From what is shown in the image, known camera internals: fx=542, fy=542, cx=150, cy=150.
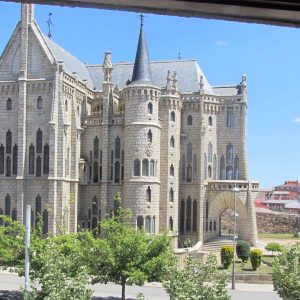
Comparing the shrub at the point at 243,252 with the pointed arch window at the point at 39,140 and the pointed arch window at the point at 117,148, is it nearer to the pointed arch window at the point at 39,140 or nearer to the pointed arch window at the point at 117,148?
the pointed arch window at the point at 117,148

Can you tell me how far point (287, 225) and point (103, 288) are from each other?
1945 inches

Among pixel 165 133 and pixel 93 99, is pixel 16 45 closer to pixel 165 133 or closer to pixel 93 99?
pixel 93 99

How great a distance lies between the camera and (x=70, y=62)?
170 ft

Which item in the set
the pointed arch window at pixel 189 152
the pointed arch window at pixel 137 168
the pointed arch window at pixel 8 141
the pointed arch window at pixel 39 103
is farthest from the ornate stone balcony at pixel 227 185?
the pointed arch window at pixel 8 141

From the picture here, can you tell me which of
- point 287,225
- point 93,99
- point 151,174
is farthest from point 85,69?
point 287,225

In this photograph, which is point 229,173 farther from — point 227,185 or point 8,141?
point 8,141

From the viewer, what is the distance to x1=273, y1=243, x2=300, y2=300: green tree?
20281 mm

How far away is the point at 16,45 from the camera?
45125 mm

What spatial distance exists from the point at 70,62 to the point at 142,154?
1346 cm

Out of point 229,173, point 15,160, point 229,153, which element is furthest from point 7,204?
point 229,153

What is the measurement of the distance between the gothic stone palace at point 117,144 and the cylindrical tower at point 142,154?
8cm

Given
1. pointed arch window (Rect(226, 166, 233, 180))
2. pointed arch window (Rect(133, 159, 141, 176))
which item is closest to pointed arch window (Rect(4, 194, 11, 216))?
pointed arch window (Rect(133, 159, 141, 176))

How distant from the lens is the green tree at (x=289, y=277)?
2028 centimetres

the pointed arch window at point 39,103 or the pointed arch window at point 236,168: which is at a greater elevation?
the pointed arch window at point 39,103
